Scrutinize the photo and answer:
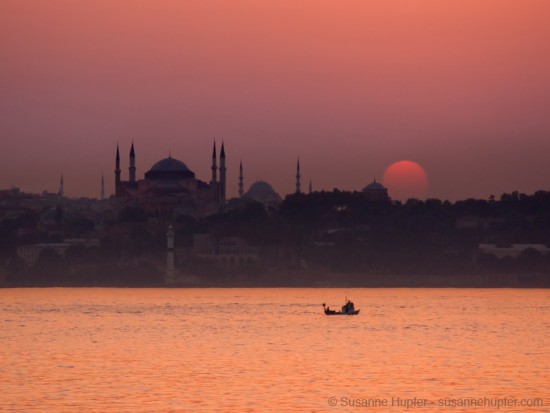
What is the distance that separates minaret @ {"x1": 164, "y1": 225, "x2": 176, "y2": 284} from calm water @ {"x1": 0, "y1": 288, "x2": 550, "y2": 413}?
249 feet

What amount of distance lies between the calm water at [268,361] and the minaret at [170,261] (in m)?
75.8

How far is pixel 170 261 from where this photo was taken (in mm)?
192875

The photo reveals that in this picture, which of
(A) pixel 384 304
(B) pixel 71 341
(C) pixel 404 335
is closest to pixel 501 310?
(A) pixel 384 304

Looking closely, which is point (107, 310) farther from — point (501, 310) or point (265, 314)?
point (501, 310)

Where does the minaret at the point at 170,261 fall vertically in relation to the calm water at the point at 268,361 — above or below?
above

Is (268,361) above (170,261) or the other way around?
the other way around

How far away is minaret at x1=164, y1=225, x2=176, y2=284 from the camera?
190m

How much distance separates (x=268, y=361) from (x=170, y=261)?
5287 inches

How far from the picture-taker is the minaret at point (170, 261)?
190 meters

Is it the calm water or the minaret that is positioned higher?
the minaret

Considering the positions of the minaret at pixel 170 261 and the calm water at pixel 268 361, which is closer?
the calm water at pixel 268 361

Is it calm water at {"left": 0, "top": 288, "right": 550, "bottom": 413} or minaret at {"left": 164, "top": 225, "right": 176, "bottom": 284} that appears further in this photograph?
minaret at {"left": 164, "top": 225, "right": 176, "bottom": 284}

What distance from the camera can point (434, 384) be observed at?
161 ft

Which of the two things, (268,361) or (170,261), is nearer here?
(268,361)
